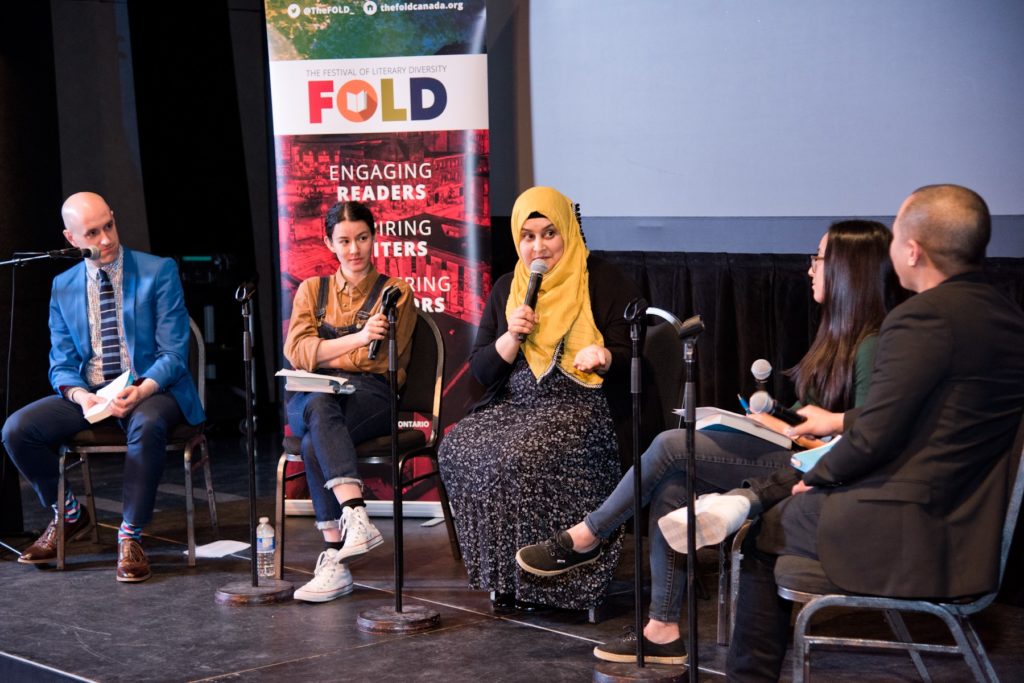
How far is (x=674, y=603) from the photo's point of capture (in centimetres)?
322

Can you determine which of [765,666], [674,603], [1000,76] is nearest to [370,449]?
[674,603]

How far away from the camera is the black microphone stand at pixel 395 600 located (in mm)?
3467

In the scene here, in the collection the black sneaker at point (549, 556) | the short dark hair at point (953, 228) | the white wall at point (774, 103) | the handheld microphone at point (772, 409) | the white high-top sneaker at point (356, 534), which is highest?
the white wall at point (774, 103)

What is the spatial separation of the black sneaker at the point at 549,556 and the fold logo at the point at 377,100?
6.79 ft

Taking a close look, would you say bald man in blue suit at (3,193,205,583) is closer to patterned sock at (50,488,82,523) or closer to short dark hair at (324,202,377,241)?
patterned sock at (50,488,82,523)

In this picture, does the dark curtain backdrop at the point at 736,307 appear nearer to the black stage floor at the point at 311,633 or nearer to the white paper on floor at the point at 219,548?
the black stage floor at the point at 311,633

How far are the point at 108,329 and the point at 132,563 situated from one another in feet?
2.78

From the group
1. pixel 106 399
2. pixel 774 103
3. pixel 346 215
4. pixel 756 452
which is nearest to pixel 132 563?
pixel 106 399

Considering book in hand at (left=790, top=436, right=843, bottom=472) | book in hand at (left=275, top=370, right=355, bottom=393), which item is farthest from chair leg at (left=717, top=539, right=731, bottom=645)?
book in hand at (left=275, top=370, right=355, bottom=393)

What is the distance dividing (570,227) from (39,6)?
2.59 m

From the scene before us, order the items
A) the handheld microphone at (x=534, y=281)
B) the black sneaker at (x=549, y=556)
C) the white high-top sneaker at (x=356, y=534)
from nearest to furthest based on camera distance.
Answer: the black sneaker at (x=549, y=556)
the handheld microphone at (x=534, y=281)
the white high-top sneaker at (x=356, y=534)

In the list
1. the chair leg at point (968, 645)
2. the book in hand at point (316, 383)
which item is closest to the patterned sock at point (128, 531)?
the book in hand at point (316, 383)

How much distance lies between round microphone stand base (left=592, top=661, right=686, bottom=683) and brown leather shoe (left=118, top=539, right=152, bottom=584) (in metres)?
1.78

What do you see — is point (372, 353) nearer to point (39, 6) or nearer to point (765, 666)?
point (765, 666)
